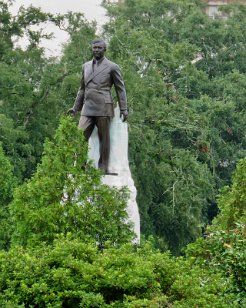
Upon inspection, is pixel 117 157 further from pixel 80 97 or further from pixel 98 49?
pixel 98 49

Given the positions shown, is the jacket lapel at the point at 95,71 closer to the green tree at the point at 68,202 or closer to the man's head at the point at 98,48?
the man's head at the point at 98,48

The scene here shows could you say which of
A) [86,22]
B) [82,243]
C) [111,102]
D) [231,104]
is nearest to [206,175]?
[86,22]

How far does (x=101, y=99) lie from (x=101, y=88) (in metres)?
0.18

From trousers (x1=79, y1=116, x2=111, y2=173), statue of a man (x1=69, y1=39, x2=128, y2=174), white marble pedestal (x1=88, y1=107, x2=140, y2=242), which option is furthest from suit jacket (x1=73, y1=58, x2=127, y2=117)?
white marble pedestal (x1=88, y1=107, x2=140, y2=242)

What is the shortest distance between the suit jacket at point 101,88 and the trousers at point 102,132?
102 mm

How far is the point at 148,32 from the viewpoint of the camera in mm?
53625

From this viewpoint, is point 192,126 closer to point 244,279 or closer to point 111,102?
point 111,102

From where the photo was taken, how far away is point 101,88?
2688cm

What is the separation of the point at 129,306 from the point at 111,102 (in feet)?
20.5

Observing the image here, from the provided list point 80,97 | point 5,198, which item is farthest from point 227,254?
point 5,198

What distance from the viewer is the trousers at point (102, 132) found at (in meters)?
26.8

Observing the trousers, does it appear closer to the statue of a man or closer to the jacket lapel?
the statue of a man

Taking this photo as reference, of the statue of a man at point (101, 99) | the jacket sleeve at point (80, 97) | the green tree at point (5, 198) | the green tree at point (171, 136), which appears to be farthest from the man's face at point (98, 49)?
the green tree at point (171, 136)

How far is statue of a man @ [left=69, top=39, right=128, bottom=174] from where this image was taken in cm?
2681
